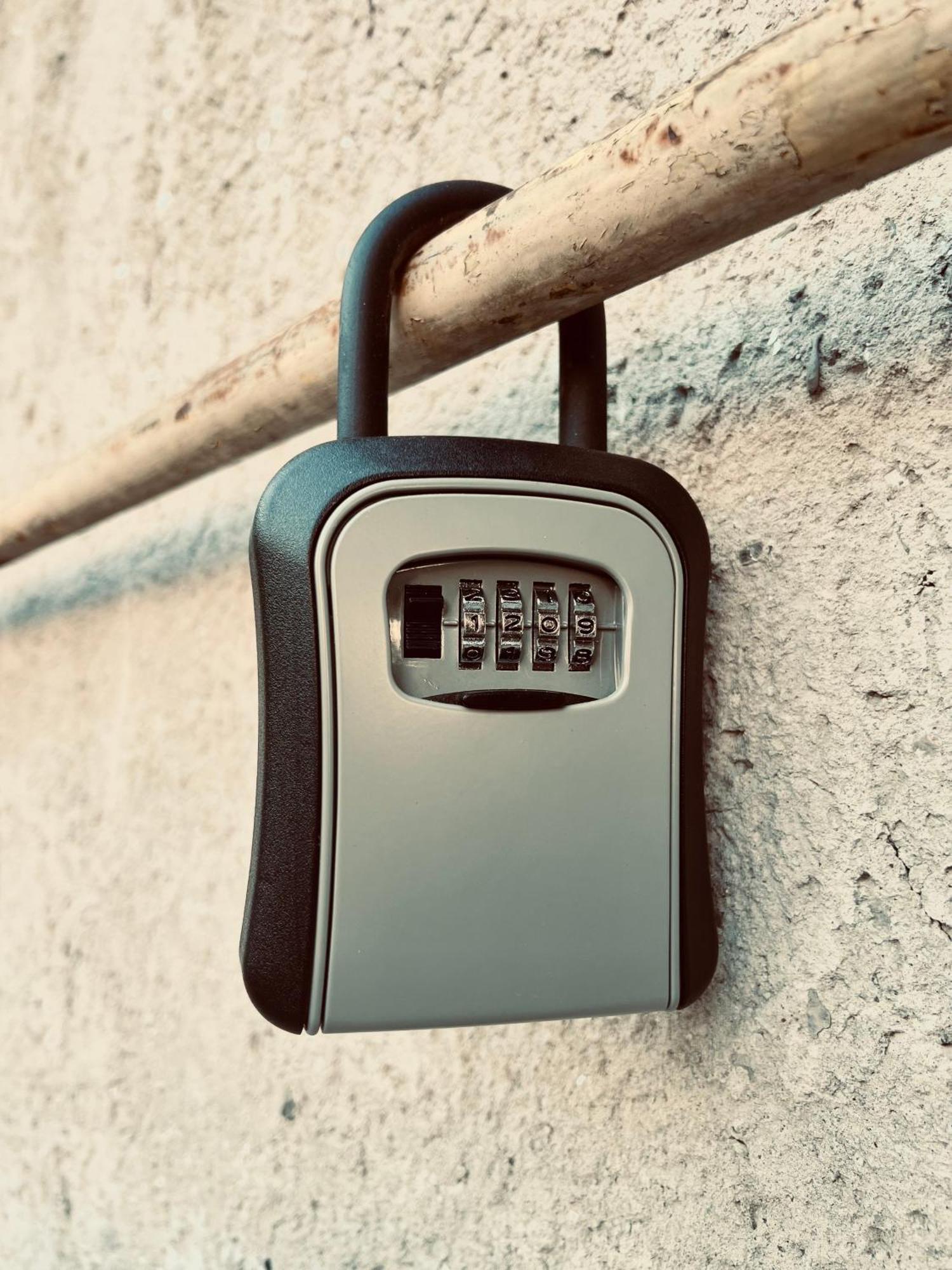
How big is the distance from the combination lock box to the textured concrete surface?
0.06 m

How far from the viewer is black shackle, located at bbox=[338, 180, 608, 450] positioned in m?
0.41

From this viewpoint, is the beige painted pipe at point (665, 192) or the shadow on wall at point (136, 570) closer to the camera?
the beige painted pipe at point (665, 192)

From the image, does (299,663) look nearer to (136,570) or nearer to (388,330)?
(388,330)

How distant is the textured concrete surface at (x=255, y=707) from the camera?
15.8 inches

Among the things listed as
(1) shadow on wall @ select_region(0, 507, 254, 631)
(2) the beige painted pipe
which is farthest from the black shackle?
(1) shadow on wall @ select_region(0, 507, 254, 631)

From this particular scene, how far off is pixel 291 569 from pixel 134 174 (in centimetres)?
73

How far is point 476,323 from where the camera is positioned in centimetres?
41

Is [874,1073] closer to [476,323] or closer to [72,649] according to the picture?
[476,323]

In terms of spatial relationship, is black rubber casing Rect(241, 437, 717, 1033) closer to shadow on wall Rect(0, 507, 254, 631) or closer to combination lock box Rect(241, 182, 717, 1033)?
combination lock box Rect(241, 182, 717, 1033)

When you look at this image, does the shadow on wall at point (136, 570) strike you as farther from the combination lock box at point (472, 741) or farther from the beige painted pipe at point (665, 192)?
the combination lock box at point (472, 741)

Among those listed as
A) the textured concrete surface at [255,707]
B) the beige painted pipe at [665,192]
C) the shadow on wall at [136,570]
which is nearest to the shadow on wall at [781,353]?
the textured concrete surface at [255,707]

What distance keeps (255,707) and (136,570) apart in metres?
0.24

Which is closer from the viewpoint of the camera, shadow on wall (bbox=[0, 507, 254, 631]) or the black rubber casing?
the black rubber casing

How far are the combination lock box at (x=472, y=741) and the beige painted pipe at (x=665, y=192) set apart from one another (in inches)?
2.6
